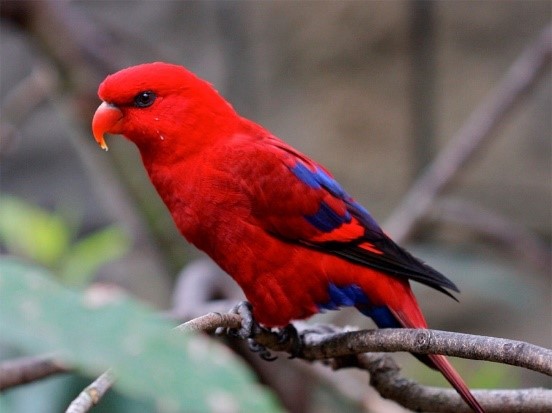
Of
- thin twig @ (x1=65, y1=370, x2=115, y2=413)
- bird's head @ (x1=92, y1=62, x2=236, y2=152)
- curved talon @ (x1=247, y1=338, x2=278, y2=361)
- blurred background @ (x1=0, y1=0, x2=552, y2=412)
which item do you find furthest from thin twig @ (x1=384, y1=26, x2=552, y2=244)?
thin twig @ (x1=65, y1=370, x2=115, y2=413)

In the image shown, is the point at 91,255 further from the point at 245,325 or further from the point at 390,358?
the point at 390,358

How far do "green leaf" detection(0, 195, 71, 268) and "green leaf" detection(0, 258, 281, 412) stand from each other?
2.25 m

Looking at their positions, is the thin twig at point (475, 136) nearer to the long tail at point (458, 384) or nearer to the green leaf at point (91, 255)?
the green leaf at point (91, 255)

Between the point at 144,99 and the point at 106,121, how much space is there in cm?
11

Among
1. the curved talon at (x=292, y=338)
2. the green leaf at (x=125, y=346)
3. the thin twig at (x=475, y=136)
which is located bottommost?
the green leaf at (x=125, y=346)

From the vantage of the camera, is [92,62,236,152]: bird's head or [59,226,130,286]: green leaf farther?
[59,226,130,286]: green leaf

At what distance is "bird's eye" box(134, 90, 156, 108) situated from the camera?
1.98 metres

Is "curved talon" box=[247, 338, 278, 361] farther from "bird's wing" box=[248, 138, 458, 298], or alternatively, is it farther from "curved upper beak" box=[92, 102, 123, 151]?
"curved upper beak" box=[92, 102, 123, 151]

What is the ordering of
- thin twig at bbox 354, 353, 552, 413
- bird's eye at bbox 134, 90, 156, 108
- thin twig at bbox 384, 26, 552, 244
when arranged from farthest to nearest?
thin twig at bbox 384, 26, 552, 244 → bird's eye at bbox 134, 90, 156, 108 → thin twig at bbox 354, 353, 552, 413

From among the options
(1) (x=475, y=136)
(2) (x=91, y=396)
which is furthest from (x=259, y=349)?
(1) (x=475, y=136)

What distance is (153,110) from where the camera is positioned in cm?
199

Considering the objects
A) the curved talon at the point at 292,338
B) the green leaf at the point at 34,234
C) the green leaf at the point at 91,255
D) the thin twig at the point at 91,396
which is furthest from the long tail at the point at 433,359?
the green leaf at the point at 34,234

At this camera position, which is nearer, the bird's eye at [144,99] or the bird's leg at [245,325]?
the bird's leg at [245,325]

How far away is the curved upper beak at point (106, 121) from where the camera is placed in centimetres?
196
